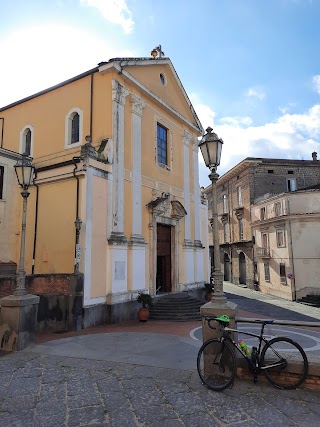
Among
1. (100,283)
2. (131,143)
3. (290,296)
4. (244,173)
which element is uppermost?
(244,173)

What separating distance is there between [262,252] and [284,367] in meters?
22.7

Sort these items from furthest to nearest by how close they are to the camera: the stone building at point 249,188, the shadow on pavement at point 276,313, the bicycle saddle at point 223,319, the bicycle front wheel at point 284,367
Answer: the stone building at point 249,188 → the shadow on pavement at point 276,313 → the bicycle saddle at point 223,319 → the bicycle front wheel at point 284,367

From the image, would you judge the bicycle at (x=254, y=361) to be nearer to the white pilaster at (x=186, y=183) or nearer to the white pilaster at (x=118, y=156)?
the white pilaster at (x=118, y=156)

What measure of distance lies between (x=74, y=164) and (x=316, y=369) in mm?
9435

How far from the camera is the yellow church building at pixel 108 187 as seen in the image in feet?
36.6

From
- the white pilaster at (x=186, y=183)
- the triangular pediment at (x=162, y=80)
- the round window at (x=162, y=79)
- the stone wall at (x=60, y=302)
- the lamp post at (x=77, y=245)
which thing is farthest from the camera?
the white pilaster at (x=186, y=183)

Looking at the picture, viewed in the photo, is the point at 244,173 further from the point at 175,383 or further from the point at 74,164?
the point at 175,383

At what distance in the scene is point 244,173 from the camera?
28.8m

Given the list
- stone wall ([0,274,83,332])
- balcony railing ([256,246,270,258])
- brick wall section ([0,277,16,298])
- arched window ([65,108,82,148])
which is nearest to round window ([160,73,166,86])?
arched window ([65,108,82,148])

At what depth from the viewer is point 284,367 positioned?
4637 millimetres

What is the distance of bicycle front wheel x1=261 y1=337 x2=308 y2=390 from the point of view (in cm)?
453

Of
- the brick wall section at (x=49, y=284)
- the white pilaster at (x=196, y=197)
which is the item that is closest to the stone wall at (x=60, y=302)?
the brick wall section at (x=49, y=284)

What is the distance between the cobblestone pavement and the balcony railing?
21.6 metres

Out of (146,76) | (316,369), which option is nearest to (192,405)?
(316,369)
